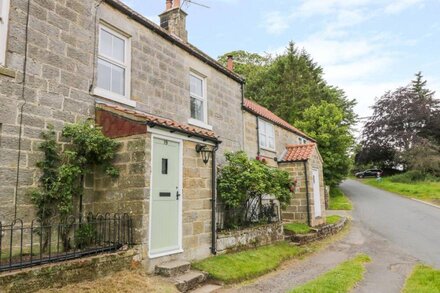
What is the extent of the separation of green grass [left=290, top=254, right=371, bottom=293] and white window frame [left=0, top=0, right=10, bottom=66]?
6904 mm

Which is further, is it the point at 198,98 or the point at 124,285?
the point at 198,98

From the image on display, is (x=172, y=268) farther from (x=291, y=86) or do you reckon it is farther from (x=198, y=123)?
(x=291, y=86)

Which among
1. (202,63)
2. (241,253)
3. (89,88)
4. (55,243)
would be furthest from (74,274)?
(202,63)

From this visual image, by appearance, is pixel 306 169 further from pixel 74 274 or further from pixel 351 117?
pixel 351 117

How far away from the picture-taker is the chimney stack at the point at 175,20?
11633mm

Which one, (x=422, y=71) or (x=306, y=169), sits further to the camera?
(x=422, y=71)

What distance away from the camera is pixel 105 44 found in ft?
26.2

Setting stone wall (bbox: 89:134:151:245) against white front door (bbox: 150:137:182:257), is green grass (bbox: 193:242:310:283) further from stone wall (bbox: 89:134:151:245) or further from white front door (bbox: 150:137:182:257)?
stone wall (bbox: 89:134:151:245)

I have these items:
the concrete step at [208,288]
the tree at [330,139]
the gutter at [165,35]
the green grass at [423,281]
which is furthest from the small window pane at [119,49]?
the tree at [330,139]

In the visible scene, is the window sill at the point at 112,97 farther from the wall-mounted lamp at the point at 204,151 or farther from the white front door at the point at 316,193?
the white front door at the point at 316,193

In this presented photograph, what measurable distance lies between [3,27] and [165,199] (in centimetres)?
442

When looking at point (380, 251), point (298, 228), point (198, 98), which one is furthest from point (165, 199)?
point (380, 251)

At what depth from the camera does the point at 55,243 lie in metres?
6.27

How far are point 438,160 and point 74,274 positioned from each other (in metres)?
36.4
